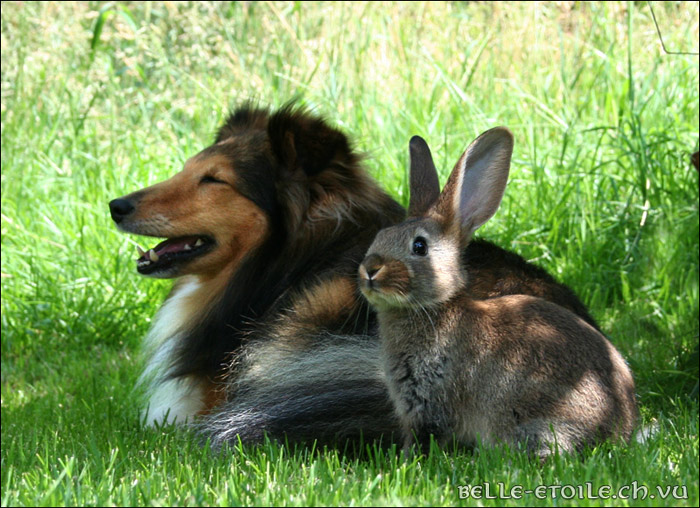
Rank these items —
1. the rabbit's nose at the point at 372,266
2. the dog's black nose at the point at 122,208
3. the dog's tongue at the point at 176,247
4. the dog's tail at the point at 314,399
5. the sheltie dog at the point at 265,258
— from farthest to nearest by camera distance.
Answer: the dog's tongue at the point at 176,247 < the dog's black nose at the point at 122,208 < the sheltie dog at the point at 265,258 < the dog's tail at the point at 314,399 < the rabbit's nose at the point at 372,266

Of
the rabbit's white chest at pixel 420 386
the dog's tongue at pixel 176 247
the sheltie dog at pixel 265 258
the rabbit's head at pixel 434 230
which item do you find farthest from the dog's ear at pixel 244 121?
the rabbit's white chest at pixel 420 386

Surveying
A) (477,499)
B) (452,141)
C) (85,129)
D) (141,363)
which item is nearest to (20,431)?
(141,363)

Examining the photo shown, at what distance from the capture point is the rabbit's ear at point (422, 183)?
3.38 m

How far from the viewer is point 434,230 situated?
320 centimetres

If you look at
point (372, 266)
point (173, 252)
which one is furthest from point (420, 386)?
point (173, 252)

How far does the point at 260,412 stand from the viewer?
3.74m

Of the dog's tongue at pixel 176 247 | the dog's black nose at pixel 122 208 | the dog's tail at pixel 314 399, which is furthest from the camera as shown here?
the dog's tongue at pixel 176 247

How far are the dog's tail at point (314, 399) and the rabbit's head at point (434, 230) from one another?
1.83 ft

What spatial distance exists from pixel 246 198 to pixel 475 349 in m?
1.43

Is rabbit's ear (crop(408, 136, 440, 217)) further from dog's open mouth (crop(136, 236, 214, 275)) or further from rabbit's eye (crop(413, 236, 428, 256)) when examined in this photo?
dog's open mouth (crop(136, 236, 214, 275))

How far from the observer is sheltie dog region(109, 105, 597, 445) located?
12.8 ft

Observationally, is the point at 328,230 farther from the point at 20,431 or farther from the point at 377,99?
the point at 377,99

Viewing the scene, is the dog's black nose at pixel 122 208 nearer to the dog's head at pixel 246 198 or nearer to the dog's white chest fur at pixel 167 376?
the dog's head at pixel 246 198

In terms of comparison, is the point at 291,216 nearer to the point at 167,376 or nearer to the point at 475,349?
the point at 167,376
